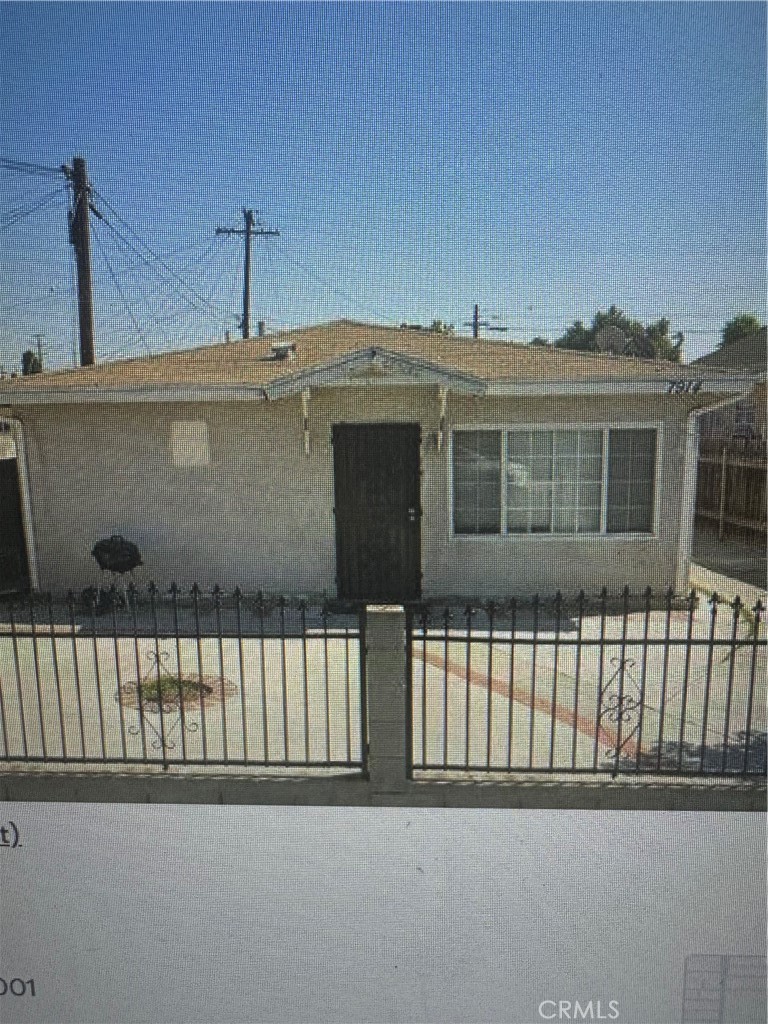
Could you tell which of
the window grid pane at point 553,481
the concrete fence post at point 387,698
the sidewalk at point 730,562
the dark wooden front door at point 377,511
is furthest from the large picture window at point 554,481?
the concrete fence post at point 387,698

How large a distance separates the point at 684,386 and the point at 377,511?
2.14m

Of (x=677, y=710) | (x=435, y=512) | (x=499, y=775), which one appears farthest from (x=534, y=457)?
(x=499, y=775)

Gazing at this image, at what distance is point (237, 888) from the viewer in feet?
5.73

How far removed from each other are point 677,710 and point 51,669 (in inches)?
121

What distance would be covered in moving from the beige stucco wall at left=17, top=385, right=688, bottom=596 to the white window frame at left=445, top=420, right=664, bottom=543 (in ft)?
0.07

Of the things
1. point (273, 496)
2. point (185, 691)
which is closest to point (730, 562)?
point (273, 496)

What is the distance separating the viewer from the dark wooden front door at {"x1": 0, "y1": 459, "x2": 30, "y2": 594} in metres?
4.51

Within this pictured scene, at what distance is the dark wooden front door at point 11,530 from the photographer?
14.8 feet

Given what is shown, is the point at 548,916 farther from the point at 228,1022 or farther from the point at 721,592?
the point at 721,592

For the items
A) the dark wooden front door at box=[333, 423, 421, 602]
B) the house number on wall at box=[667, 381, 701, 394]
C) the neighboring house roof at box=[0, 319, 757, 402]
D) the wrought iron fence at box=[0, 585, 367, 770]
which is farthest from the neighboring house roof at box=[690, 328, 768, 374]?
the wrought iron fence at box=[0, 585, 367, 770]

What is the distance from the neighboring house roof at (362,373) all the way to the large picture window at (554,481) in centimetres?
40

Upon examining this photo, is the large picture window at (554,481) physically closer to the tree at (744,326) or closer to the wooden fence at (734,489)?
the tree at (744,326)

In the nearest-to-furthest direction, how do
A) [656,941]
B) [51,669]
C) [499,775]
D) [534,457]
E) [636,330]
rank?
[656,941], [499,775], [51,669], [534,457], [636,330]

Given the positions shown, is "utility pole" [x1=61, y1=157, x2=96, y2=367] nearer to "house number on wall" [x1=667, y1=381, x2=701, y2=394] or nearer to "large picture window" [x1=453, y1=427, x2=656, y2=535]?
"large picture window" [x1=453, y1=427, x2=656, y2=535]
